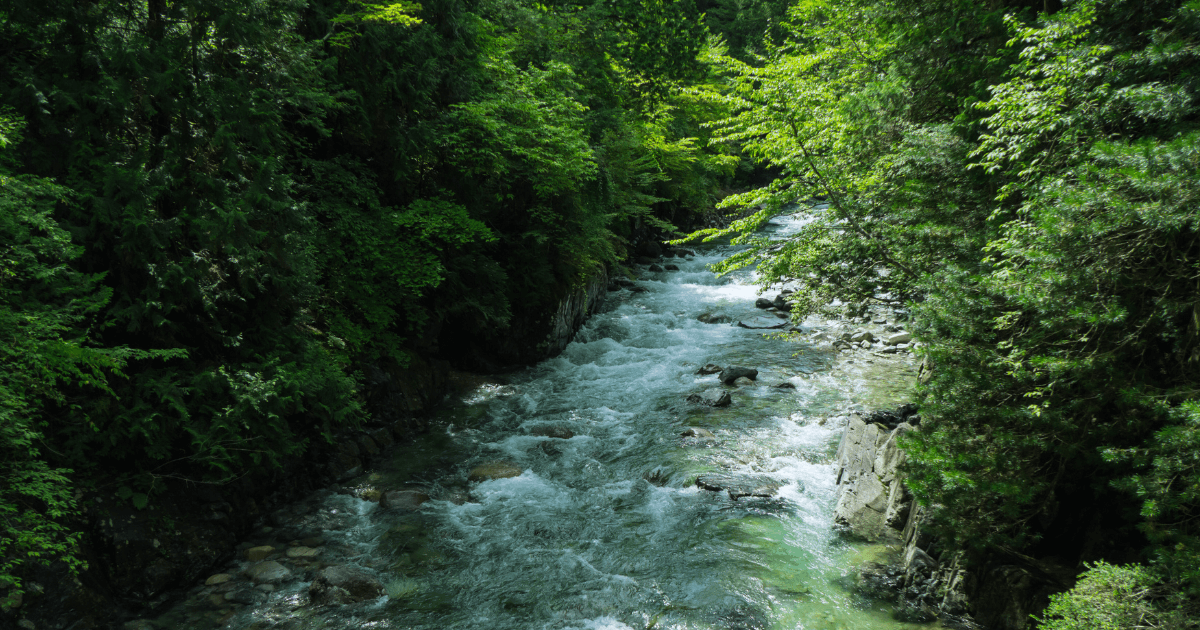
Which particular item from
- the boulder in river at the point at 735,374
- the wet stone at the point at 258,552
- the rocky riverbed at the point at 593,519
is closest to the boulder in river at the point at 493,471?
the rocky riverbed at the point at 593,519

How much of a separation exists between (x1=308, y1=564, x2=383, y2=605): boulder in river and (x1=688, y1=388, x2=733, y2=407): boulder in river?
280 inches

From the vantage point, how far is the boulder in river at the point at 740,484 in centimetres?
838

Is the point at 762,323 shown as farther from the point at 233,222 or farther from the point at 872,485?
the point at 233,222

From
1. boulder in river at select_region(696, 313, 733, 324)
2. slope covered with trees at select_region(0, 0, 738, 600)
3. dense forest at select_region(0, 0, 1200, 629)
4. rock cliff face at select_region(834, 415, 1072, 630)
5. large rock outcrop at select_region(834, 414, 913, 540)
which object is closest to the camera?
dense forest at select_region(0, 0, 1200, 629)

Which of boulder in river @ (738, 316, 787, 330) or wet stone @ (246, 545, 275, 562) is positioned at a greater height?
boulder in river @ (738, 316, 787, 330)

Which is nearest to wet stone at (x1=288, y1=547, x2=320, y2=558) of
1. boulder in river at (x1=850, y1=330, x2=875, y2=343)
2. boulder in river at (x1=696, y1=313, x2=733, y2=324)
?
boulder in river at (x1=696, y1=313, x2=733, y2=324)

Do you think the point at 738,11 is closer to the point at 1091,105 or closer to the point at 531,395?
the point at 531,395

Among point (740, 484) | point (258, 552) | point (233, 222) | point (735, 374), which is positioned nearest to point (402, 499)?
point (258, 552)

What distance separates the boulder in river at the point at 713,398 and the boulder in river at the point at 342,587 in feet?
23.3

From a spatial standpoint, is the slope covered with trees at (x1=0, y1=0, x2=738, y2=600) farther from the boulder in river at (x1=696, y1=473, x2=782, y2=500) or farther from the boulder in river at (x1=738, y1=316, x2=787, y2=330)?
the boulder in river at (x1=738, y1=316, x2=787, y2=330)

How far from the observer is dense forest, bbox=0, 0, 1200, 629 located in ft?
13.4

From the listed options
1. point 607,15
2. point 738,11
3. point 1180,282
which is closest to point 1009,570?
point 1180,282

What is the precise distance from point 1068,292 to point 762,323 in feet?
42.2

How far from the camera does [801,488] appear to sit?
8.48 meters
